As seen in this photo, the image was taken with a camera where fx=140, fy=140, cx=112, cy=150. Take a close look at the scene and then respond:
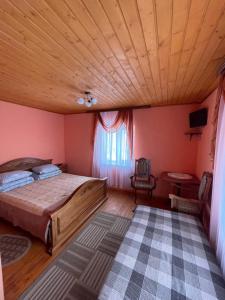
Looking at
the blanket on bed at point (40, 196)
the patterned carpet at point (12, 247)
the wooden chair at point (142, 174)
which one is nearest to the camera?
the patterned carpet at point (12, 247)

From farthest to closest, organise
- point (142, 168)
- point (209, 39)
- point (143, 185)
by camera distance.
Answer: point (142, 168) → point (143, 185) → point (209, 39)

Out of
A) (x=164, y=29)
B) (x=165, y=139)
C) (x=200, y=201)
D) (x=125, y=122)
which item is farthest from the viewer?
(x=125, y=122)

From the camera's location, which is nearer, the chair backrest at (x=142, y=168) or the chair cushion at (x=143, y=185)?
the chair cushion at (x=143, y=185)

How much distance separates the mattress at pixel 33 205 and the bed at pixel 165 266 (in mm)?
1217

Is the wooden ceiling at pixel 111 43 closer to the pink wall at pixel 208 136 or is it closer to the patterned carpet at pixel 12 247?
the pink wall at pixel 208 136

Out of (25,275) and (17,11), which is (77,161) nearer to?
(25,275)

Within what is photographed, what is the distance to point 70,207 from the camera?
89.8 inches

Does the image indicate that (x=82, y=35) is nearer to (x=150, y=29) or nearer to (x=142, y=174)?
(x=150, y=29)

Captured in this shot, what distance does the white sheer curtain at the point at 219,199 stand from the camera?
4.69 feet

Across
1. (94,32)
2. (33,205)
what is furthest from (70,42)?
(33,205)

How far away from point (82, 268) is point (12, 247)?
3.68 feet

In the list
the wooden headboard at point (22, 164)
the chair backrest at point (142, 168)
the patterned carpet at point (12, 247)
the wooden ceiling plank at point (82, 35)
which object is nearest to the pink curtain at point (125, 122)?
the chair backrest at point (142, 168)

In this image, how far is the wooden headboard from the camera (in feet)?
10.4

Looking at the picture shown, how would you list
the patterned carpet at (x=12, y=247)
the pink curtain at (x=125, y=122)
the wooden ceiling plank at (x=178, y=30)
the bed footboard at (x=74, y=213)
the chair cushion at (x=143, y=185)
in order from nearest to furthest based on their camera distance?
the wooden ceiling plank at (x=178, y=30) < the patterned carpet at (x=12, y=247) < the bed footboard at (x=74, y=213) < the chair cushion at (x=143, y=185) < the pink curtain at (x=125, y=122)
